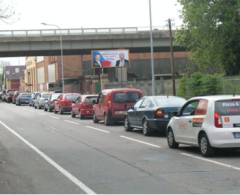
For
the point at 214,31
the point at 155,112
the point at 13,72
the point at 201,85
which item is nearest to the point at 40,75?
the point at 13,72

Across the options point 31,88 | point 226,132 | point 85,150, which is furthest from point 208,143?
point 31,88

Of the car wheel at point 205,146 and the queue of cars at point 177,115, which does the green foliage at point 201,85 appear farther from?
the car wheel at point 205,146

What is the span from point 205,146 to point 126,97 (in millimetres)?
12962

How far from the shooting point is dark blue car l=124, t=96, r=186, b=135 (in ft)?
68.5

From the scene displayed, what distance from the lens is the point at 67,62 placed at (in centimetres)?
10500

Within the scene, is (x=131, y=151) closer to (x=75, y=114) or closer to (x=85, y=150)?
(x=85, y=150)

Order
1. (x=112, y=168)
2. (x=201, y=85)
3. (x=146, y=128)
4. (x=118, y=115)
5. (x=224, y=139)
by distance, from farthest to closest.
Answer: (x=201, y=85), (x=118, y=115), (x=146, y=128), (x=224, y=139), (x=112, y=168)

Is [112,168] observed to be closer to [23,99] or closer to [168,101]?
[168,101]

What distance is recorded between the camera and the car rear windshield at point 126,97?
27344mm

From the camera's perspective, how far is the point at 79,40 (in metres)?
71.1

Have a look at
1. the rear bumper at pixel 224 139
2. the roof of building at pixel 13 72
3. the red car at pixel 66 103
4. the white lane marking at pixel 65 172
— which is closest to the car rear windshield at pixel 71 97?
the red car at pixel 66 103

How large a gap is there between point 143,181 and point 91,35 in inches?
2410

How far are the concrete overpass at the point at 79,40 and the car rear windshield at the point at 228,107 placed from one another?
55663 millimetres

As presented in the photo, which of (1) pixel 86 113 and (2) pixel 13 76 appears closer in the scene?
(1) pixel 86 113
